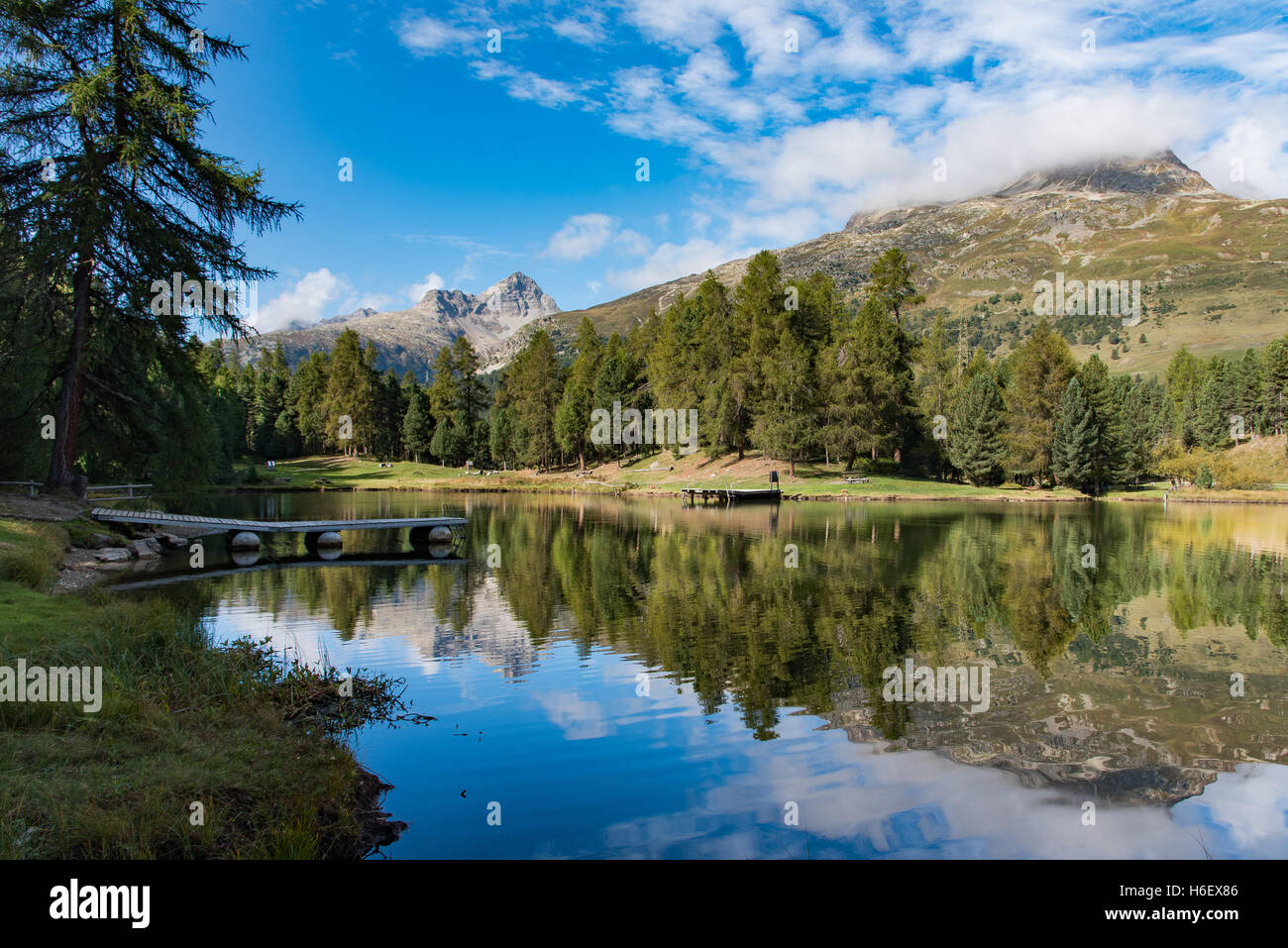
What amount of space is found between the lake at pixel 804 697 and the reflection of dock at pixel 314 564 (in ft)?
1.16

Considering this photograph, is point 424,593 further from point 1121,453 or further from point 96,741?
point 1121,453

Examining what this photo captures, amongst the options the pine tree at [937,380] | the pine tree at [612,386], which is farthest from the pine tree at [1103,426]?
the pine tree at [612,386]

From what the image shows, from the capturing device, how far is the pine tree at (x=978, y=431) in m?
73.6

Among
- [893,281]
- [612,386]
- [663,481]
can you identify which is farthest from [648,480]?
[893,281]

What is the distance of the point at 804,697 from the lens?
508 inches

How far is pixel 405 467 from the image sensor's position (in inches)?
3716

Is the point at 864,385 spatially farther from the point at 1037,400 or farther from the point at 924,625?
the point at 924,625

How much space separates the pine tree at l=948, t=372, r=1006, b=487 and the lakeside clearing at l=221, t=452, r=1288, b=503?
3109 millimetres

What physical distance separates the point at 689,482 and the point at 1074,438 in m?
36.8

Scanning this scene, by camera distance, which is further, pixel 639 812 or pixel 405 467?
pixel 405 467

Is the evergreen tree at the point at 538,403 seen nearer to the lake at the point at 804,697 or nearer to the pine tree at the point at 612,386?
the pine tree at the point at 612,386
